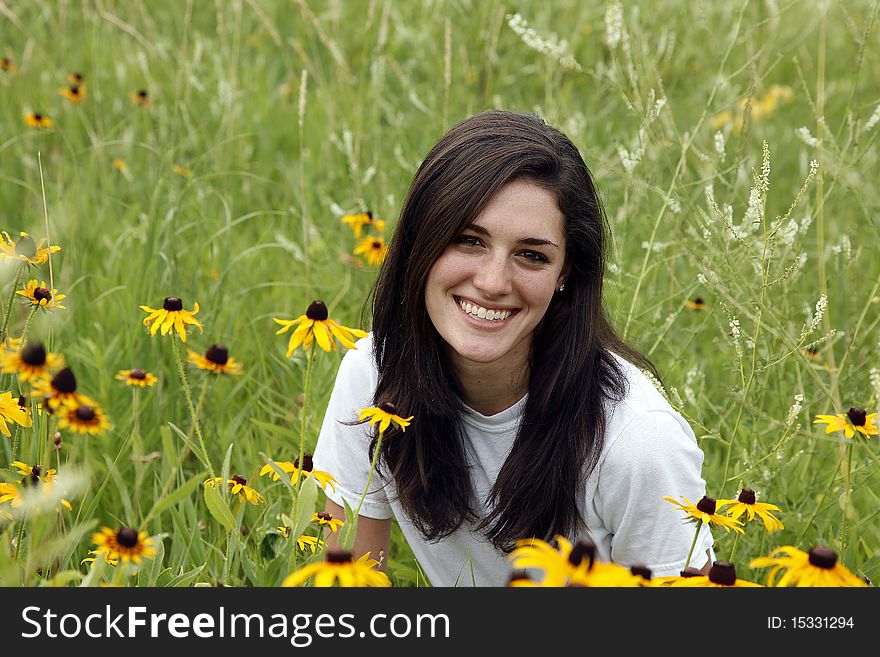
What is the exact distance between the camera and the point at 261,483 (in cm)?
217

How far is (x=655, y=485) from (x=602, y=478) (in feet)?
0.33

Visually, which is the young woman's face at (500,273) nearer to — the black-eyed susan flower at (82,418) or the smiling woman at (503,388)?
the smiling woman at (503,388)

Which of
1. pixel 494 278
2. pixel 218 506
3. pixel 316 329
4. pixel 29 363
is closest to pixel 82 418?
pixel 29 363

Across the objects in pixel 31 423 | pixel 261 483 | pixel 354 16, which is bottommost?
pixel 261 483

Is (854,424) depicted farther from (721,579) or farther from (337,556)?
(337,556)

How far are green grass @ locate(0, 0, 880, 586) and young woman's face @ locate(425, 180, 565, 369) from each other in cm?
26

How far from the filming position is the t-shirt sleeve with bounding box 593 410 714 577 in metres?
1.84

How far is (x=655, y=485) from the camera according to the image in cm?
184

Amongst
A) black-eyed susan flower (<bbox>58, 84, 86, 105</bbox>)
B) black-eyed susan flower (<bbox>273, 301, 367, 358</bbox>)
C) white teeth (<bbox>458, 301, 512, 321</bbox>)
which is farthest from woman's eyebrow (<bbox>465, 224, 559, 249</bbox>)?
black-eyed susan flower (<bbox>58, 84, 86, 105</bbox>)
